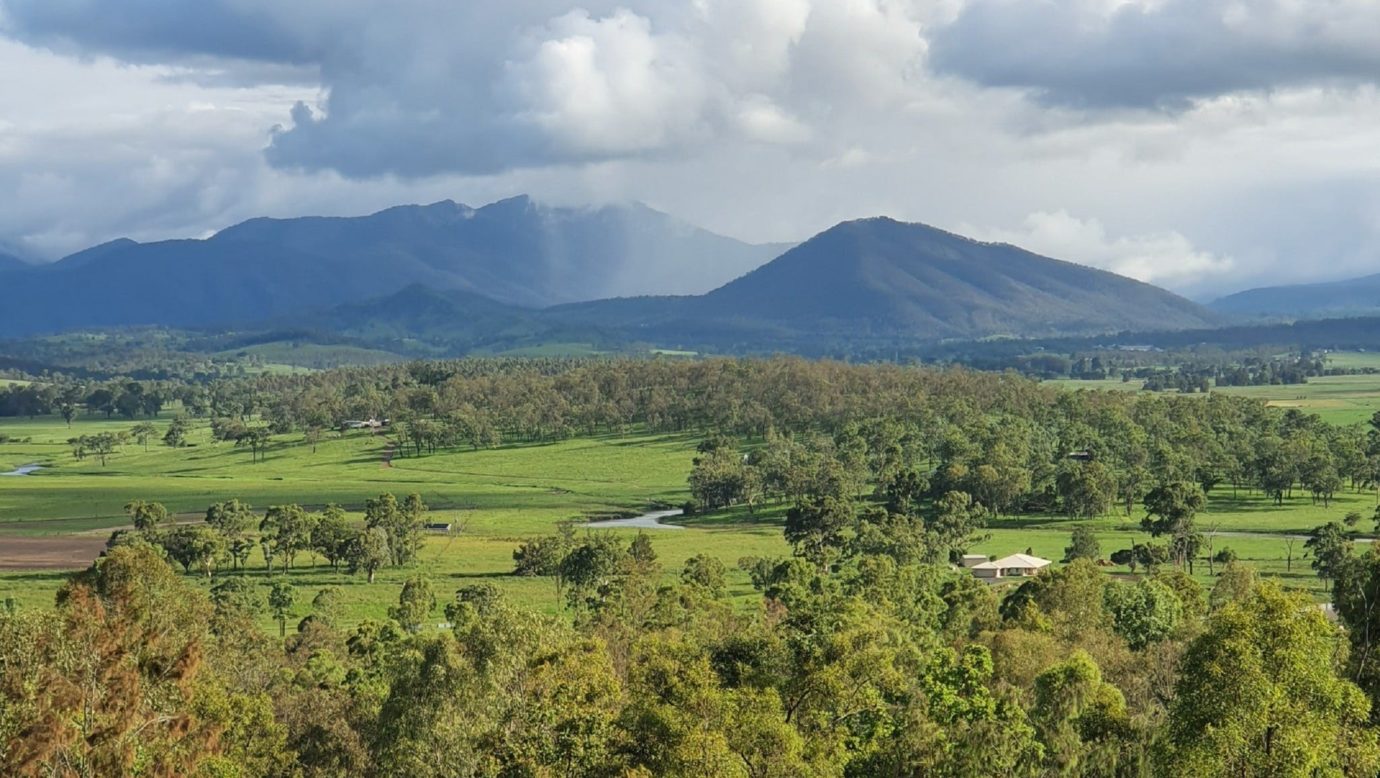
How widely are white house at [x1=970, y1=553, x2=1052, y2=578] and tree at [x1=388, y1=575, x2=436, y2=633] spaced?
125 feet

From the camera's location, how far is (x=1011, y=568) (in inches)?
3489

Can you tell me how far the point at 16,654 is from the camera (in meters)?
28.6

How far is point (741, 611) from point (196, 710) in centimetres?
4033

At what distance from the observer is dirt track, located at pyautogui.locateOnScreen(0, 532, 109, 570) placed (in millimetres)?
95875

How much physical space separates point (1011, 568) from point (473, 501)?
62473 mm

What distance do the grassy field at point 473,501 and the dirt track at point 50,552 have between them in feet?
7.18

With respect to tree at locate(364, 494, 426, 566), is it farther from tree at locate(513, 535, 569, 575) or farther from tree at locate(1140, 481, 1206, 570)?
tree at locate(1140, 481, 1206, 570)

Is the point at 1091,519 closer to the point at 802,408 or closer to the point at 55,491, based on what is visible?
the point at 802,408

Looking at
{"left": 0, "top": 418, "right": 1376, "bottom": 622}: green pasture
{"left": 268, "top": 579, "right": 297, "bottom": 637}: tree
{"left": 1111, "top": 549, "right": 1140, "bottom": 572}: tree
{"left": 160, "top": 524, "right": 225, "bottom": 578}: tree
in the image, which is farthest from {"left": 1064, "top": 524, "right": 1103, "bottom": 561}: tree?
{"left": 160, "top": 524, "right": 225, "bottom": 578}: tree

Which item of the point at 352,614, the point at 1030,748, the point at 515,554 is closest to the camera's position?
the point at 1030,748

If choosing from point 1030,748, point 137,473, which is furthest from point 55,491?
point 1030,748

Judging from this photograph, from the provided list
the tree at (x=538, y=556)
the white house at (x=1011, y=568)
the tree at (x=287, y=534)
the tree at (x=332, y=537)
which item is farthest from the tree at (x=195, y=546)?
the white house at (x=1011, y=568)

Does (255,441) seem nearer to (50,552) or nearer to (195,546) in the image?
(50,552)

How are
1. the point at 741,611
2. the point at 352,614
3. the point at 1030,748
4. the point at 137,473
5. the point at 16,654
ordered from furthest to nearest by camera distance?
1. the point at 137,473
2. the point at 352,614
3. the point at 741,611
4. the point at 1030,748
5. the point at 16,654
